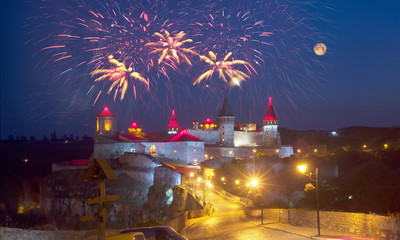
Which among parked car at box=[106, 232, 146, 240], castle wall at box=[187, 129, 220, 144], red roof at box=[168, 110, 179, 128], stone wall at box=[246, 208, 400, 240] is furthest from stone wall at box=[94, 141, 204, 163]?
parked car at box=[106, 232, 146, 240]

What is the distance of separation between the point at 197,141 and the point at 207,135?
9.16m

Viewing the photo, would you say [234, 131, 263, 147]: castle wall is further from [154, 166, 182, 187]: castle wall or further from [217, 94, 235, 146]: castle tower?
[154, 166, 182, 187]: castle wall

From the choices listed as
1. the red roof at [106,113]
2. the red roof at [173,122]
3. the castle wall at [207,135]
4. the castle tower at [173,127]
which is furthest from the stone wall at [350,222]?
the red roof at [173,122]

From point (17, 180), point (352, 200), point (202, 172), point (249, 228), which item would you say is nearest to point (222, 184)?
point (202, 172)

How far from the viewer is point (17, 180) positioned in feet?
307

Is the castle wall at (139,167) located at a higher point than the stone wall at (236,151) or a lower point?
lower

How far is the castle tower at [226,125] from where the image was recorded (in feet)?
218

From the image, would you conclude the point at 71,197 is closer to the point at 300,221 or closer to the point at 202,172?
the point at 202,172

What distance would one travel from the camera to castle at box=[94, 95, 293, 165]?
54.1 m

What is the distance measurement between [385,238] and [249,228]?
8292mm

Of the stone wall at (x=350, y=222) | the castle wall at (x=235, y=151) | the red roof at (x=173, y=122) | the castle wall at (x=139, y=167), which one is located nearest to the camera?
the stone wall at (x=350, y=222)

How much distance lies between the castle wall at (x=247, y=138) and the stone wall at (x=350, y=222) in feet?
152

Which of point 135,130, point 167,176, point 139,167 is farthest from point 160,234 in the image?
point 135,130

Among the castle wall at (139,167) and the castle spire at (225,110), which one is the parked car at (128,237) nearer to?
the castle wall at (139,167)
